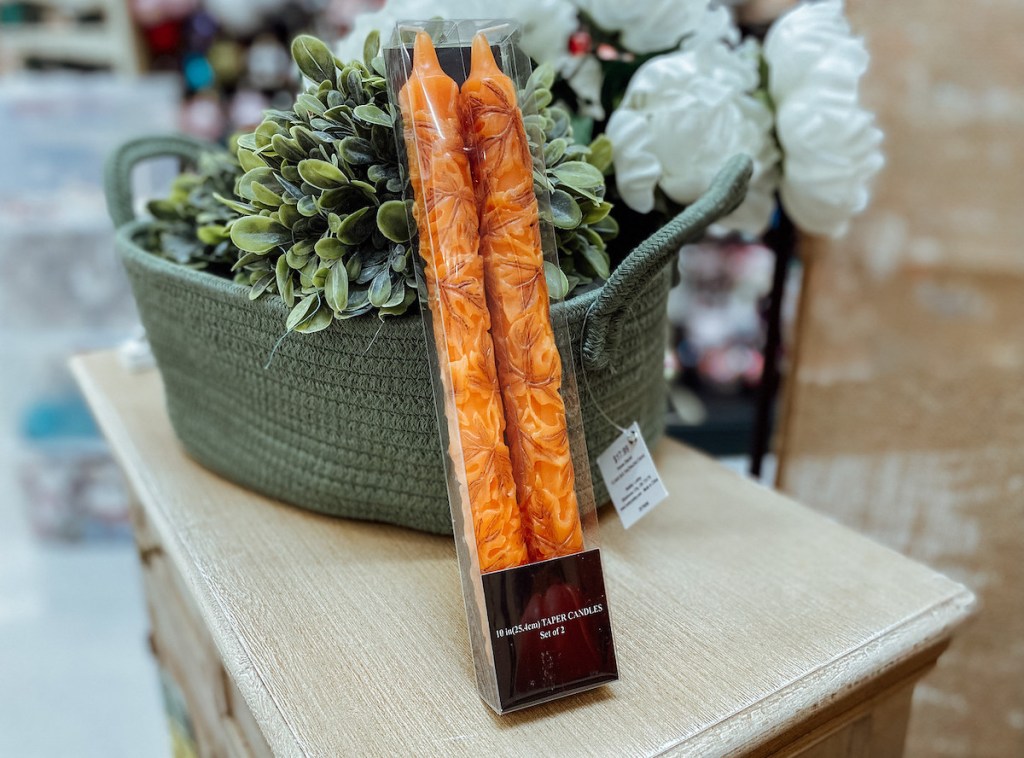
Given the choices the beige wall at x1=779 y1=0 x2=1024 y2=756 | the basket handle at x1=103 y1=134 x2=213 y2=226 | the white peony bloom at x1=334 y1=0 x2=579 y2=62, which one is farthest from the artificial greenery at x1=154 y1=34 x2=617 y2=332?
the beige wall at x1=779 y1=0 x2=1024 y2=756

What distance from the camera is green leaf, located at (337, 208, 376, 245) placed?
0.47m

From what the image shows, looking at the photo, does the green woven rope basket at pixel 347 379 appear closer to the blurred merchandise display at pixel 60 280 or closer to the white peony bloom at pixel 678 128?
the white peony bloom at pixel 678 128

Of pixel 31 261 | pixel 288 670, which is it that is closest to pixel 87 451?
pixel 31 261

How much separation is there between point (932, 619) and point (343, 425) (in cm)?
40

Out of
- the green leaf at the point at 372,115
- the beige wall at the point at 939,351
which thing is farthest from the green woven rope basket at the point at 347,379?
the beige wall at the point at 939,351

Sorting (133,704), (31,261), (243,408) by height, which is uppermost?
(243,408)

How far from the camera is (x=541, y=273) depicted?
45 cm

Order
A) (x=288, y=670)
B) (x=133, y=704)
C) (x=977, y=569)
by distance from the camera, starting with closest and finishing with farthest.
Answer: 1. (x=288, y=670)
2. (x=977, y=569)
3. (x=133, y=704)

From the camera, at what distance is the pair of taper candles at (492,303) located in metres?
0.43

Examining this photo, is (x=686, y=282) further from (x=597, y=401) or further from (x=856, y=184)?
(x=597, y=401)

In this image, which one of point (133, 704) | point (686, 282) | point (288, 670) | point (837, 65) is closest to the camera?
point (288, 670)

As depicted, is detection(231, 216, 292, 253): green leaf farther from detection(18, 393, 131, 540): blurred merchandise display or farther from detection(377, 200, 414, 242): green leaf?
detection(18, 393, 131, 540): blurred merchandise display

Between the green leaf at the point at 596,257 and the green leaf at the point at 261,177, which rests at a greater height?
the green leaf at the point at 261,177

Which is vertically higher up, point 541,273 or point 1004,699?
point 541,273
